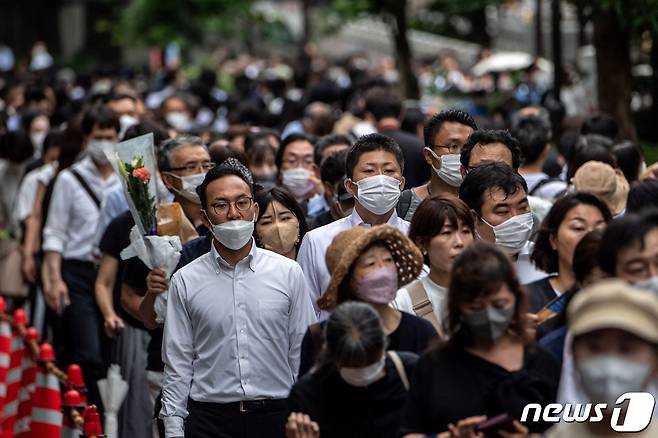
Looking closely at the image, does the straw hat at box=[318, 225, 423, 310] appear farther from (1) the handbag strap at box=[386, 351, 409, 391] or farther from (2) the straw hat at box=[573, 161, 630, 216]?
(2) the straw hat at box=[573, 161, 630, 216]

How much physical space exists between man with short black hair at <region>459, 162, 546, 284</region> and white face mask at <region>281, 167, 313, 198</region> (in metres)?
3.32

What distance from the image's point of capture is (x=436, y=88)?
76.6ft

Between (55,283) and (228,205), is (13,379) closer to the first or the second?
(55,283)

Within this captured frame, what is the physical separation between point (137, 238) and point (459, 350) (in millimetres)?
3559

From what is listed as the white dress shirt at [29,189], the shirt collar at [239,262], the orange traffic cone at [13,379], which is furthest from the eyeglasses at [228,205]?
the white dress shirt at [29,189]

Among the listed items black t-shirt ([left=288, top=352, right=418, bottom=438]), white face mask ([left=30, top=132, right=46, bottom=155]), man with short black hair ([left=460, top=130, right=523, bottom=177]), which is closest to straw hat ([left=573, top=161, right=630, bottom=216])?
man with short black hair ([left=460, top=130, right=523, bottom=177])

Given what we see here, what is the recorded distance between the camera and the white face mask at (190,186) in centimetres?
940

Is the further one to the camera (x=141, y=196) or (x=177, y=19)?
(x=177, y=19)

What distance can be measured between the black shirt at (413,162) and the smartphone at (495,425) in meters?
6.52

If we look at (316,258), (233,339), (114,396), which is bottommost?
(114,396)

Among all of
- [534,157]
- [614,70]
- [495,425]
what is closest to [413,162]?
[534,157]

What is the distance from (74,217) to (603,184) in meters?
4.14

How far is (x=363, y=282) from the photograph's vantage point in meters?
6.47

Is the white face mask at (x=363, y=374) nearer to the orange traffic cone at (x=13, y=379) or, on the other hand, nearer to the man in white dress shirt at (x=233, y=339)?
the man in white dress shirt at (x=233, y=339)
